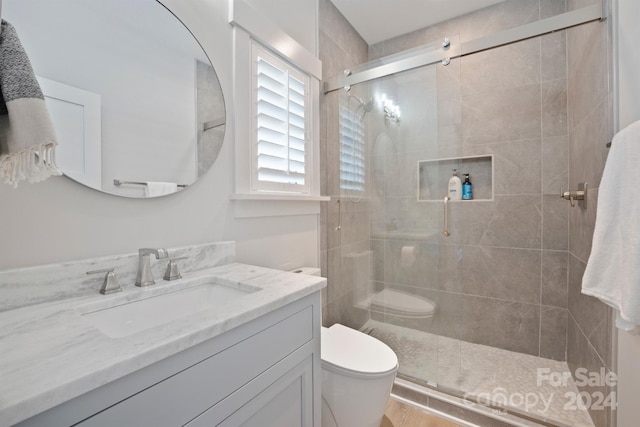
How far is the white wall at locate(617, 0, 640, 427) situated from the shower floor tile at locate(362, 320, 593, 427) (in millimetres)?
423

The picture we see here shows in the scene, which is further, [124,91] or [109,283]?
[124,91]

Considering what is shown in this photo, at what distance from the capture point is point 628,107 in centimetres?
107

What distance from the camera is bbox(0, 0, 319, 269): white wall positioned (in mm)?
729

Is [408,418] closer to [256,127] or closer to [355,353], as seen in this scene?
[355,353]

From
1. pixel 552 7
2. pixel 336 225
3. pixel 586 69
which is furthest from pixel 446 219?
pixel 552 7

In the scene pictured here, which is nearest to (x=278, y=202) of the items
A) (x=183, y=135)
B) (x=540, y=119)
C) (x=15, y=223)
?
(x=183, y=135)

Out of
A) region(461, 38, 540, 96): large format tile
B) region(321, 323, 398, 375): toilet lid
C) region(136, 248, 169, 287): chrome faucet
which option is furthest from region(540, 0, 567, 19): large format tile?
region(136, 248, 169, 287): chrome faucet

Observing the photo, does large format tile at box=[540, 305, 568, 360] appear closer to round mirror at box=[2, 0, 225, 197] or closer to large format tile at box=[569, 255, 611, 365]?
large format tile at box=[569, 255, 611, 365]

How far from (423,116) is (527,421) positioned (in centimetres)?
178

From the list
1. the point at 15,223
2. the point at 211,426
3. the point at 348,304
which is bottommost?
the point at 348,304

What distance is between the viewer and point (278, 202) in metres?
1.54

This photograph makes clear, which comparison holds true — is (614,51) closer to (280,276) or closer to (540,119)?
(540,119)

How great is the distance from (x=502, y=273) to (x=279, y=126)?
6.67 ft

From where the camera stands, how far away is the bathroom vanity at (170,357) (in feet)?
1.38
